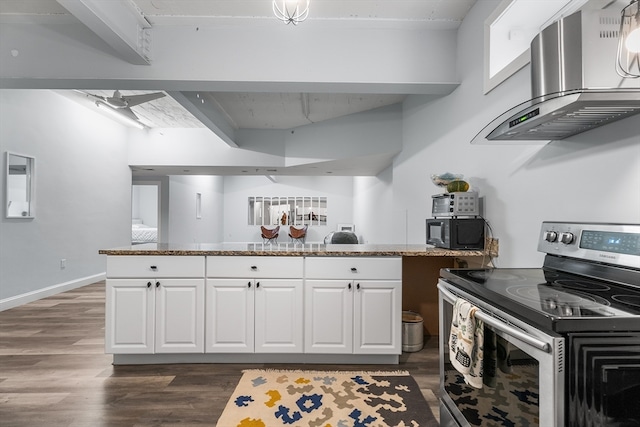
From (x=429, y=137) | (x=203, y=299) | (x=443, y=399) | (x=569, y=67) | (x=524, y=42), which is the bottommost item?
(x=443, y=399)

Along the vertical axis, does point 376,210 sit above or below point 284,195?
below

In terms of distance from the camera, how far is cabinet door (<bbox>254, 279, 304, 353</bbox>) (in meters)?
2.53

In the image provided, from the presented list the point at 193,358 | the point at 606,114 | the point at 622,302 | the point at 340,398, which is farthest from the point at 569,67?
the point at 193,358

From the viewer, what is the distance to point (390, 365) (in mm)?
2598

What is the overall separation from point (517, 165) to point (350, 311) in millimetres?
1449

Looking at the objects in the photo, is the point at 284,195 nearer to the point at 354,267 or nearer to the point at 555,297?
the point at 354,267

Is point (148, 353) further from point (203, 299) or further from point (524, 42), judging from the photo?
point (524, 42)

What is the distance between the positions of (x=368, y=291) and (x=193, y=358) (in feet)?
4.50

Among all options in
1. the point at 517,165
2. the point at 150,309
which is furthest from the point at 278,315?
the point at 517,165

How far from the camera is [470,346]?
123cm

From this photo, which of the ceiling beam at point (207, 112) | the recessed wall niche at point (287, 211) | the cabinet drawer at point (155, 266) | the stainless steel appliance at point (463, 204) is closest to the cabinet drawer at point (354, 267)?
the stainless steel appliance at point (463, 204)

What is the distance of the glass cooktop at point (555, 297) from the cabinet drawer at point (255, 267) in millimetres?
1185

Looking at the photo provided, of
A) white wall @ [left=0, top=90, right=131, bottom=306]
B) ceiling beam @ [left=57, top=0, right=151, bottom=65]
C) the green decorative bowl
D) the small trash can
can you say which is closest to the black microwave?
the green decorative bowl

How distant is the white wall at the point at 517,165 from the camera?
56.0 inches
